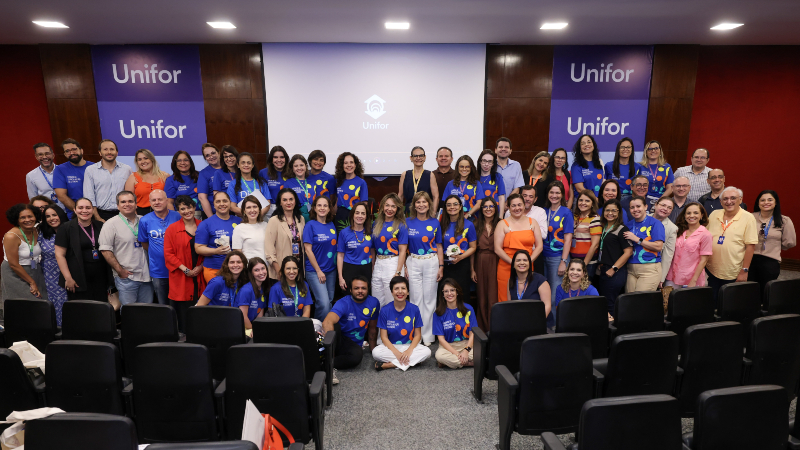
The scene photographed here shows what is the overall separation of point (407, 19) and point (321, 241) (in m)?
2.99

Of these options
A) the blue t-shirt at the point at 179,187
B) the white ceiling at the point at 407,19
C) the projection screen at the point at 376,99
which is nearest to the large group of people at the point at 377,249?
the blue t-shirt at the point at 179,187

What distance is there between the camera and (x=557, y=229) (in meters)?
4.61

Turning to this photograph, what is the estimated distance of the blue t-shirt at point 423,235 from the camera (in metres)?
4.52

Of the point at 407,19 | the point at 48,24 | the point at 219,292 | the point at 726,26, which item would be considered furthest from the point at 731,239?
the point at 48,24

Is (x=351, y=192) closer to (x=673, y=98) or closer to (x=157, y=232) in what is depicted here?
(x=157, y=232)

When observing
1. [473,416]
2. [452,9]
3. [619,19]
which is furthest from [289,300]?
[619,19]

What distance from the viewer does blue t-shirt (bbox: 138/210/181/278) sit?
429 cm

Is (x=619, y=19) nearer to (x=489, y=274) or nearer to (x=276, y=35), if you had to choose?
(x=489, y=274)

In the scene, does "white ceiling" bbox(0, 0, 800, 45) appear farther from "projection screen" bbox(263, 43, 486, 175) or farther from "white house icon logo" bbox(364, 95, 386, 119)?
"white house icon logo" bbox(364, 95, 386, 119)

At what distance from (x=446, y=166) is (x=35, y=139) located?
654 centimetres

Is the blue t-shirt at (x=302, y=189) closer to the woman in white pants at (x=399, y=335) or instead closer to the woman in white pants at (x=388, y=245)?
the woman in white pants at (x=388, y=245)

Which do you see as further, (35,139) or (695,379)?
(35,139)

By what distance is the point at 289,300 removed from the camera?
A: 154 inches

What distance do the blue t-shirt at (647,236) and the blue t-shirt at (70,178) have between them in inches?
255
